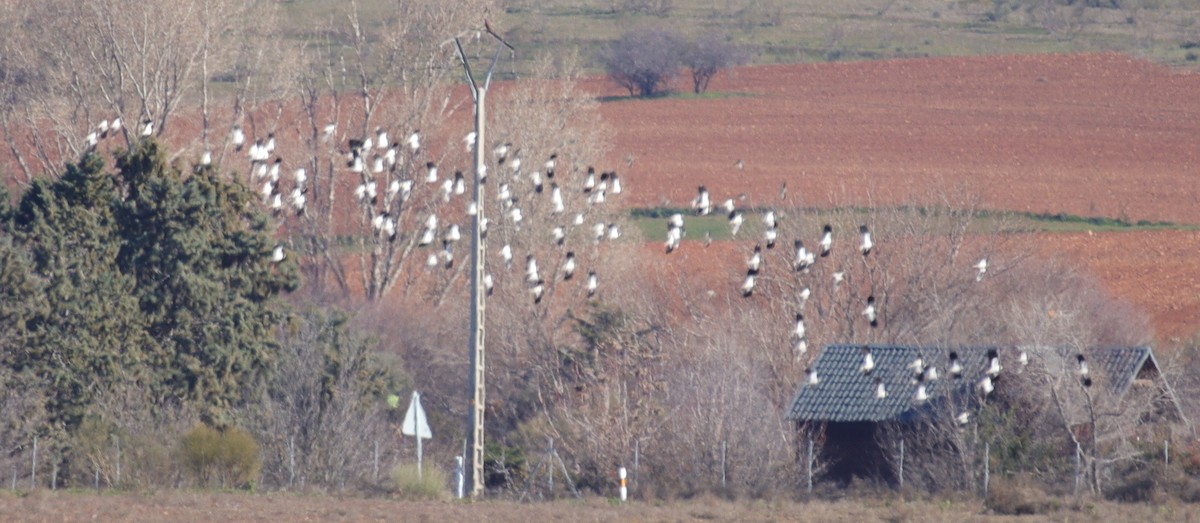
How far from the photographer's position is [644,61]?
80.6 m

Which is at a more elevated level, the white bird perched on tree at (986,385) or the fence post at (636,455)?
the white bird perched on tree at (986,385)

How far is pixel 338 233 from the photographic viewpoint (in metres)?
53.9

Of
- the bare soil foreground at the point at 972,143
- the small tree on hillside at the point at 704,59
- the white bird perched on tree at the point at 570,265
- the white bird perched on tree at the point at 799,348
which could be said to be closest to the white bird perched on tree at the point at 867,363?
the white bird perched on tree at the point at 799,348

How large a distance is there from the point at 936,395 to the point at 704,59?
54.4 m

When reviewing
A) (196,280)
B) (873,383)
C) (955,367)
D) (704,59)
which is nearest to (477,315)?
(955,367)

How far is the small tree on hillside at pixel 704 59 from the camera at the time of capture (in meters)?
81.7

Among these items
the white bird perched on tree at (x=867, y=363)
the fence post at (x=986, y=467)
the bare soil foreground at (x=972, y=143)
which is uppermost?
the bare soil foreground at (x=972, y=143)

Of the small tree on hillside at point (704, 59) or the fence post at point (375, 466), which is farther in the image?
the small tree on hillside at point (704, 59)

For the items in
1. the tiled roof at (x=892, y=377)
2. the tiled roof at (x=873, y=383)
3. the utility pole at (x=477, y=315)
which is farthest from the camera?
the tiled roof at (x=873, y=383)

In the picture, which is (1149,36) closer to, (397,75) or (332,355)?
(397,75)

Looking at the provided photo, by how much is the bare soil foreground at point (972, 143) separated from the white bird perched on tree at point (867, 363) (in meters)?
19.2

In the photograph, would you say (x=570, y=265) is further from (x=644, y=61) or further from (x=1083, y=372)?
(x=644, y=61)

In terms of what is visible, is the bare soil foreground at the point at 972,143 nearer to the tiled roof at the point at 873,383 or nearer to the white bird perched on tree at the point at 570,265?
the white bird perched on tree at the point at 570,265

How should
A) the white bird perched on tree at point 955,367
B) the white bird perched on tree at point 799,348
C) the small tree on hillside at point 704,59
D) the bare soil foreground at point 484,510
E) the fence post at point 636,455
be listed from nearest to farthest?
the bare soil foreground at point 484,510, the fence post at point 636,455, the white bird perched on tree at point 955,367, the white bird perched on tree at point 799,348, the small tree on hillside at point 704,59
